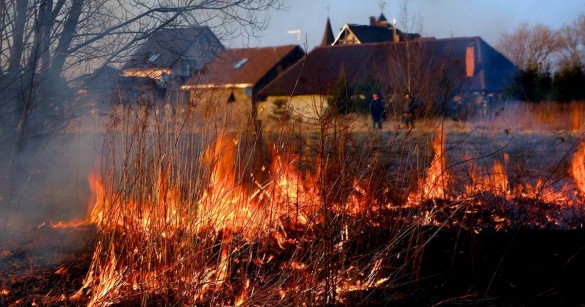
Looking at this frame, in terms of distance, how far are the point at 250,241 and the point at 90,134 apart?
16.9 ft

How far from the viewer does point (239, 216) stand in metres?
5.08

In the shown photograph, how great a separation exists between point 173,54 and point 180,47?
0.71 ft

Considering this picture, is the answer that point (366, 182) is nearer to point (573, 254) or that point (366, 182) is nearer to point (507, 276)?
point (507, 276)

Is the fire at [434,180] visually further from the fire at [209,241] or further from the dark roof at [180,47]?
the dark roof at [180,47]

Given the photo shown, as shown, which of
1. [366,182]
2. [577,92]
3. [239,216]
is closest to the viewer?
[239,216]

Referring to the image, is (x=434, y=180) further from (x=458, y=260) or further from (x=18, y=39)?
(x=18, y=39)

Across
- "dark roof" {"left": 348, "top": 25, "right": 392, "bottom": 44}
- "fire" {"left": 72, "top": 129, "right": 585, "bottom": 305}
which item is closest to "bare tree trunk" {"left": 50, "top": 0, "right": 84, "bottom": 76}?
"fire" {"left": 72, "top": 129, "right": 585, "bottom": 305}

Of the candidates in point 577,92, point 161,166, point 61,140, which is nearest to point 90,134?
point 61,140

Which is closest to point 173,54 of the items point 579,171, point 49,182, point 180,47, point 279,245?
point 180,47

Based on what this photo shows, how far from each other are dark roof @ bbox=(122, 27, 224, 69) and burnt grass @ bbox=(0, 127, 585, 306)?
2.39 meters

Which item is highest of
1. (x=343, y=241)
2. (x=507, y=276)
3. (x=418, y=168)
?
(x=418, y=168)

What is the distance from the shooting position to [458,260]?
546 cm

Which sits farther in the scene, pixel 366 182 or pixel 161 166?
pixel 366 182

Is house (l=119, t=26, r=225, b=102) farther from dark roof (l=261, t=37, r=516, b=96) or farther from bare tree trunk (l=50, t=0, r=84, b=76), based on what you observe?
dark roof (l=261, t=37, r=516, b=96)
